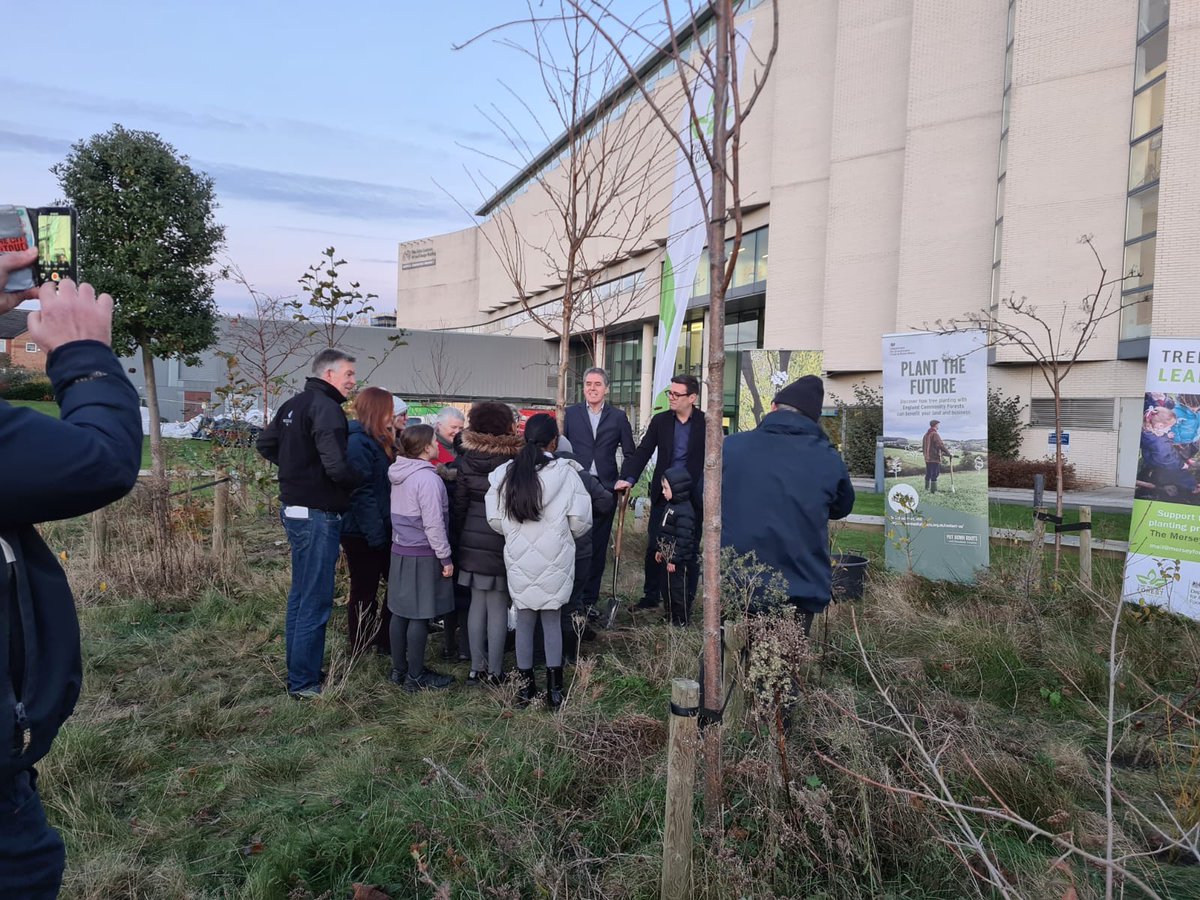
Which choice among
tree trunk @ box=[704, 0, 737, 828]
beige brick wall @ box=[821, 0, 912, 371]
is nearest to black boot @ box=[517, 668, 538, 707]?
tree trunk @ box=[704, 0, 737, 828]

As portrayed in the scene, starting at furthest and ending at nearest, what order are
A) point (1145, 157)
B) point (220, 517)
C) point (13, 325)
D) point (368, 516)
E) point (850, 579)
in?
point (1145, 157), point (220, 517), point (850, 579), point (368, 516), point (13, 325)

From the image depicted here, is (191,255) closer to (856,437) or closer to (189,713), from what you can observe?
(189,713)

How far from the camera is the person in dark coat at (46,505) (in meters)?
1.24

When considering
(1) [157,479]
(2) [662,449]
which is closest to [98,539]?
(1) [157,479]

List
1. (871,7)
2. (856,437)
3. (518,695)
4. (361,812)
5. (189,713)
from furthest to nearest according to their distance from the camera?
(871,7) < (856,437) < (518,695) < (189,713) < (361,812)

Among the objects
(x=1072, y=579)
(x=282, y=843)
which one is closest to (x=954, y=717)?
(x=282, y=843)

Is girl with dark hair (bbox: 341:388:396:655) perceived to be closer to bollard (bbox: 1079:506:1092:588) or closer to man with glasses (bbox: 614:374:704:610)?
man with glasses (bbox: 614:374:704:610)

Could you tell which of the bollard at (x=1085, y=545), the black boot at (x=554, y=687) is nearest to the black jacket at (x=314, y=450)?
the black boot at (x=554, y=687)

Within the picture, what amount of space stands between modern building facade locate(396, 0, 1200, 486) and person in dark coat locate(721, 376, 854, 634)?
1304 cm

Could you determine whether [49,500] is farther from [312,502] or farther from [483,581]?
[483,581]

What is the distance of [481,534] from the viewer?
4.52 meters

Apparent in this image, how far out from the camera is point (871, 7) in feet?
81.6

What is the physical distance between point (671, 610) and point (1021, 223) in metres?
20.7

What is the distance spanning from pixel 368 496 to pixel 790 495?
9.01 feet
